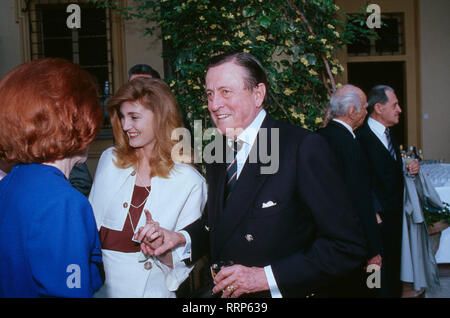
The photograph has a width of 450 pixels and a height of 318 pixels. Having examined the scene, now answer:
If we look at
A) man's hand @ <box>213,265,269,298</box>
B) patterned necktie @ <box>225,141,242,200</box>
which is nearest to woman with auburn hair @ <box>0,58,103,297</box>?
man's hand @ <box>213,265,269,298</box>

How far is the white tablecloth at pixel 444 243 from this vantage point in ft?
14.4

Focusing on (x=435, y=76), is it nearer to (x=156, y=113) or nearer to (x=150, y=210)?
(x=156, y=113)

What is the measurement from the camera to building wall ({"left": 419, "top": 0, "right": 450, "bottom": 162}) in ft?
24.2

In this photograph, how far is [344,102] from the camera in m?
3.34

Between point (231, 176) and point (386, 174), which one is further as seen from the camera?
point (386, 174)

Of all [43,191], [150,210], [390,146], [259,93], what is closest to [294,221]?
[259,93]

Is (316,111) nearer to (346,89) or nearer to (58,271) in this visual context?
(346,89)

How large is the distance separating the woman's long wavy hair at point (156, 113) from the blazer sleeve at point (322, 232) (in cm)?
87

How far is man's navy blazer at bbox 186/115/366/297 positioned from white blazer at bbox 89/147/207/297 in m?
0.43

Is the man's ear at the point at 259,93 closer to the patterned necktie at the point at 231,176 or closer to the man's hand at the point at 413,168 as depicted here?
the patterned necktie at the point at 231,176

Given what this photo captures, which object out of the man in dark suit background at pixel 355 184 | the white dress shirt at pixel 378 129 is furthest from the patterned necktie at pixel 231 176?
the white dress shirt at pixel 378 129

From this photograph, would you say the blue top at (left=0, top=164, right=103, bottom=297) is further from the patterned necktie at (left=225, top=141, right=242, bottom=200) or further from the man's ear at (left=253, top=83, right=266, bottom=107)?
the man's ear at (left=253, top=83, right=266, bottom=107)

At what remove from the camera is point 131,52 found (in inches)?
251

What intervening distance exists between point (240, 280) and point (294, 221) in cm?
31
